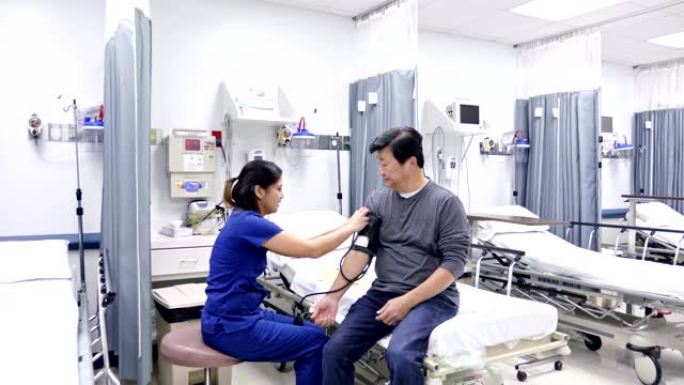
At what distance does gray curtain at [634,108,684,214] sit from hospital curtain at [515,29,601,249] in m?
2.39

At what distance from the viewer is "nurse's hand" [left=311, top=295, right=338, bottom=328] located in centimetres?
224

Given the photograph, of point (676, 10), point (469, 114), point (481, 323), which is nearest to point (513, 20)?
point (469, 114)

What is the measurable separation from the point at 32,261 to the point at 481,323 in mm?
2188

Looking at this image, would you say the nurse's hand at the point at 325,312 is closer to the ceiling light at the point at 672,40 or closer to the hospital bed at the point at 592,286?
the hospital bed at the point at 592,286

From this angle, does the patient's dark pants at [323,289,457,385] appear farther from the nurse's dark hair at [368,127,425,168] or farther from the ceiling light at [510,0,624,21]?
the ceiling light at [510,0,624,21]

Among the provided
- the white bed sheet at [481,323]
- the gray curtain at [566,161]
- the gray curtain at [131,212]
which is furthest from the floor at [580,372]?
the gray curtain at [566,161]

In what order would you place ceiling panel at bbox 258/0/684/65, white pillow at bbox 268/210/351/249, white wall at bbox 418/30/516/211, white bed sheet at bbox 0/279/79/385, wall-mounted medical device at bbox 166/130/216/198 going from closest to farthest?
white bed sheet at bbox 0/279/79/385
wall-mounted medical device at bbox 166/130/216/198
white pillow at bbox 268/210/351/249
ceiling panel at bbox 258/0/684/65
white wall at bbox 418/30/516/211

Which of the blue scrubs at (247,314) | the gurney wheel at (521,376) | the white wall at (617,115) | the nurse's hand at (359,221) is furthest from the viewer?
the white wall at (617,115)

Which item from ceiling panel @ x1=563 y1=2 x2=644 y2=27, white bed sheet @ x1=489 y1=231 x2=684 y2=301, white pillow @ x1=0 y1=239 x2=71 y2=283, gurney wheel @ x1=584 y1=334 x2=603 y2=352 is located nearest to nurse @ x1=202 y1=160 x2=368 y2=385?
white pillow @ x1=0 y1=239 x2=71 y2=283

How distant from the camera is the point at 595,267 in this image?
3.27m

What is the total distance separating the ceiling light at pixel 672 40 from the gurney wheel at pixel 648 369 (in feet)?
12.8

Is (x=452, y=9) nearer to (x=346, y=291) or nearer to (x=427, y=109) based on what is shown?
(x=427, y=109)

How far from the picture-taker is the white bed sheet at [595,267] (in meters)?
2.91

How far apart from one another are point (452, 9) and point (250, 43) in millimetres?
1794
